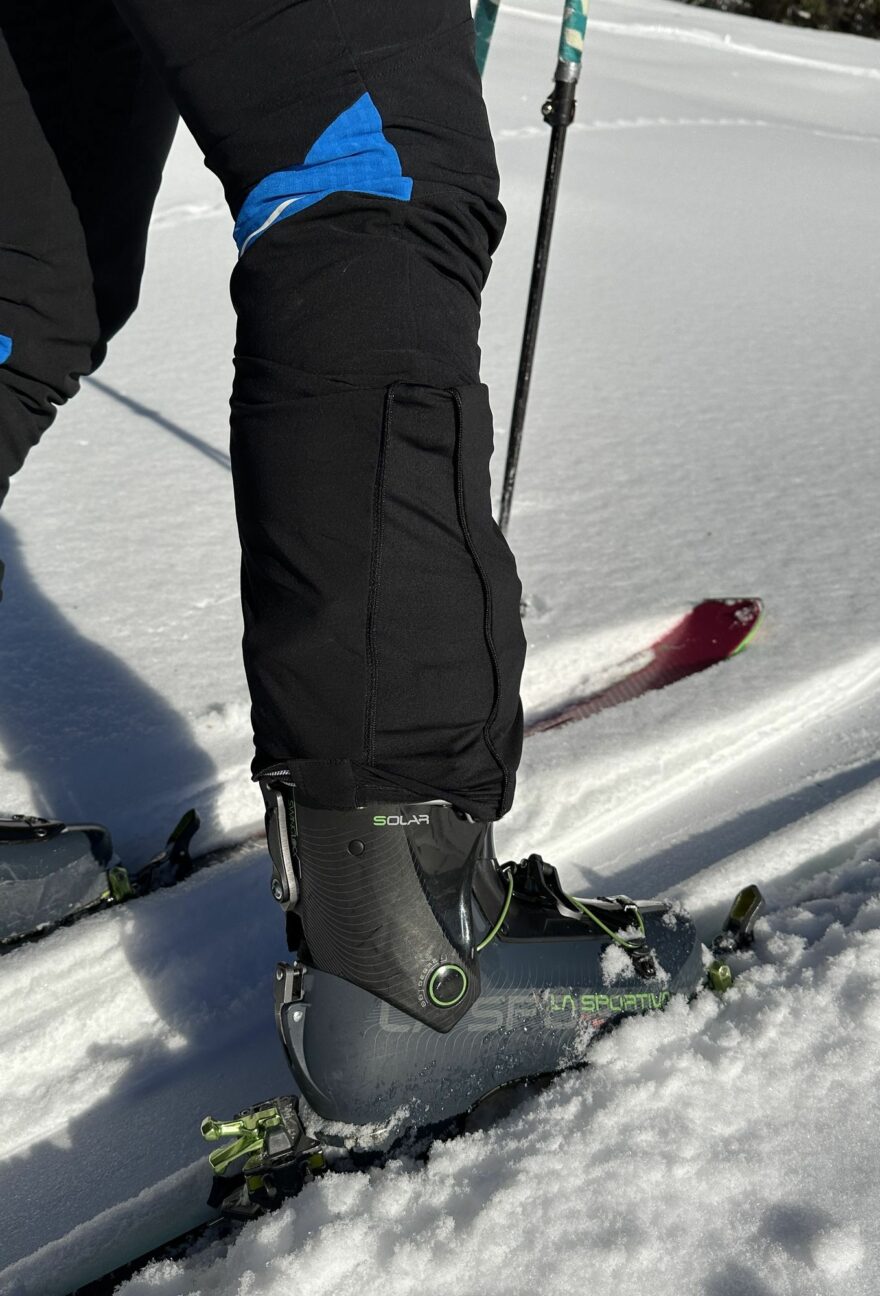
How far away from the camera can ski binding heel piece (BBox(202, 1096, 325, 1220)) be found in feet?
3.05

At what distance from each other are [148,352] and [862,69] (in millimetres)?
8738

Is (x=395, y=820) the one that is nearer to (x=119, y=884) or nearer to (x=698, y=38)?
(x=119, y=884)

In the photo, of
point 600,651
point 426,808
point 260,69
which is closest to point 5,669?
point 600,651

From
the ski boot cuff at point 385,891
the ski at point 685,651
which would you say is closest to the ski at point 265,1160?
the ski boot cuff at point 385,891

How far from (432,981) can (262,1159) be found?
21 cm

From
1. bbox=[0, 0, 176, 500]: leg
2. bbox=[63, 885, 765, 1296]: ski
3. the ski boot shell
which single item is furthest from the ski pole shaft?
bbox=[63, 885, 765, 1296]: ski

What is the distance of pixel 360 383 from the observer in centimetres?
76

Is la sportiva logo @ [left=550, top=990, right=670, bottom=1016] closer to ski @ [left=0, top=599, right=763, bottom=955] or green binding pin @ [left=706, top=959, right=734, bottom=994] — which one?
green binding pin @ [left=706, top=959, right=734, bottom=994]

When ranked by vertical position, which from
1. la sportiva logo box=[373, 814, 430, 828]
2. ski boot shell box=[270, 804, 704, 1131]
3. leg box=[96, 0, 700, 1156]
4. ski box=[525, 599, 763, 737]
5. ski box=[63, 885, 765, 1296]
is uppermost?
leg box=[96, 0, 700, 1156]

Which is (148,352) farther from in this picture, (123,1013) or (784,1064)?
(784,1064)

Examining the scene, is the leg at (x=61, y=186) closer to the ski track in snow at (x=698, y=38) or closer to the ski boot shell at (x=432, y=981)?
the ski boot shell at (x=432, y=981)

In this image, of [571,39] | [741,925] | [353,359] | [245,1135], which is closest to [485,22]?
[571,39]

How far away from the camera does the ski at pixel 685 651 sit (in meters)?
1.79

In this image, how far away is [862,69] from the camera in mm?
9477
